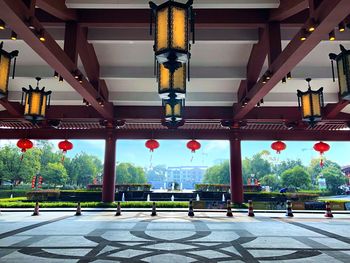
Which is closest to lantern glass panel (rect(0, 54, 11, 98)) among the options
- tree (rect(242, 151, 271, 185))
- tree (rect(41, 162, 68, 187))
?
tree (rect(41, 162, 68, 187))

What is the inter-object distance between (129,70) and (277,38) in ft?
17.0

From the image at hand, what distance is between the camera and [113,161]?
Answer: 13.3 metres

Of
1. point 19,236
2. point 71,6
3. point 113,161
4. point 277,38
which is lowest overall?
point 19,236

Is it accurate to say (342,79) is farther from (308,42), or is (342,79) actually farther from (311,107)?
(311,107)

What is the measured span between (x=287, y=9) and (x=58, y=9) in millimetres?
4686

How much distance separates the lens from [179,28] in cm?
322

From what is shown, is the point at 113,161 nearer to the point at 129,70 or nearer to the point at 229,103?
the point at 129,70

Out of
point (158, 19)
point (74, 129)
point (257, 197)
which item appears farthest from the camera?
point (257, 197)

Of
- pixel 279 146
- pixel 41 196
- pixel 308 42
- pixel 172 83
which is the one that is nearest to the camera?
pixel 172 83

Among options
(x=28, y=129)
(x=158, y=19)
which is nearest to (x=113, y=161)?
(x=28, y=129)

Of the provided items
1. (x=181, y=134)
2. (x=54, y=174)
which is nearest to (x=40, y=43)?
(x=181, y=134)

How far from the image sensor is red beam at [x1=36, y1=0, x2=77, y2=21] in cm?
516

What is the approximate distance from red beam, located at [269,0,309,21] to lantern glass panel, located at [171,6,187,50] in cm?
297

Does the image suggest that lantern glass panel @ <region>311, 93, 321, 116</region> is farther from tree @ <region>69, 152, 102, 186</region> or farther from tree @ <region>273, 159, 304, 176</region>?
tree @ <region>273, 159, 304, 176</region>
